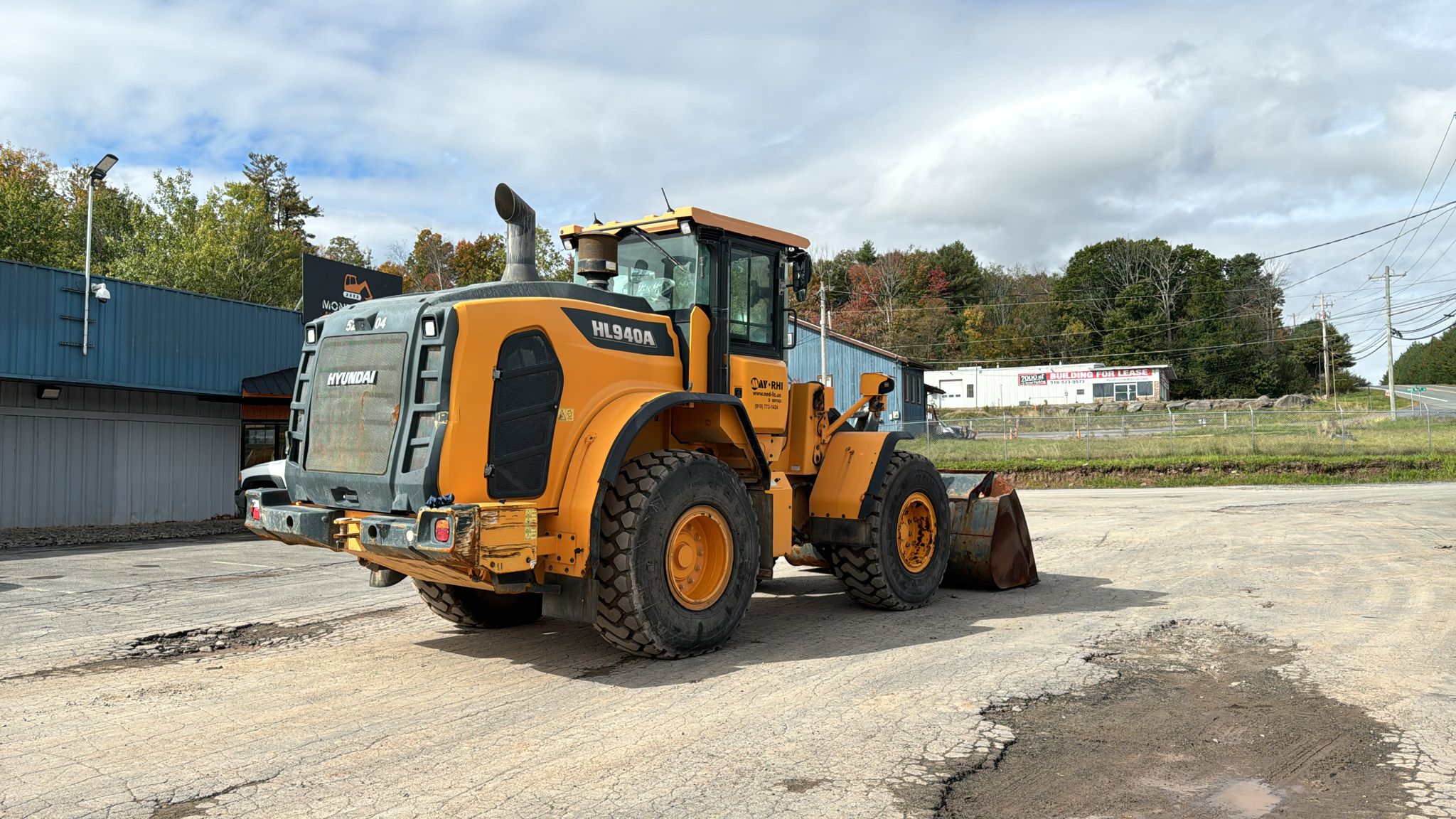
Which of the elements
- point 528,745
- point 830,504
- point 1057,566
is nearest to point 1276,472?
point 1057,566

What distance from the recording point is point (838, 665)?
6.41 meters

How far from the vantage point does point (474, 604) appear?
764 centimetres

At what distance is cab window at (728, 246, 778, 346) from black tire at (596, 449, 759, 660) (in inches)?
54.6

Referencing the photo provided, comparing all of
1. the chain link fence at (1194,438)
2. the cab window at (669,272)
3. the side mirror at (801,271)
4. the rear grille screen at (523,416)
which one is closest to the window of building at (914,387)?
the chain link fence at (1194,438)

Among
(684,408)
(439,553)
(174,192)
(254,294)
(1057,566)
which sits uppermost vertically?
(174,192)

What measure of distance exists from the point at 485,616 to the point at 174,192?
42.4m

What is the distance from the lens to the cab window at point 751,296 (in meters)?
7.65

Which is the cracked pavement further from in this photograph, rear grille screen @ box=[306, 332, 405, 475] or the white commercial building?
the white commercial building

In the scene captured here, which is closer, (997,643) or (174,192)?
(997,643)

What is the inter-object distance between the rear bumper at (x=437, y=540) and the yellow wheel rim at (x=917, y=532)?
144 inches

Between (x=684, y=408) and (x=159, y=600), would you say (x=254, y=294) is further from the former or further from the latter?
(x=684, y=408)

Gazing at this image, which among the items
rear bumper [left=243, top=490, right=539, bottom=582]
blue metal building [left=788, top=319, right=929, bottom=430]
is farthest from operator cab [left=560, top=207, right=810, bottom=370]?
blue metal building [left=788, top=319, right=929, bottom=430]

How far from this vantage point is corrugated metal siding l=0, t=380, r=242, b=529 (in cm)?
1706

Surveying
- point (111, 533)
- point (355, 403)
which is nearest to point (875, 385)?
point (355, 403)
